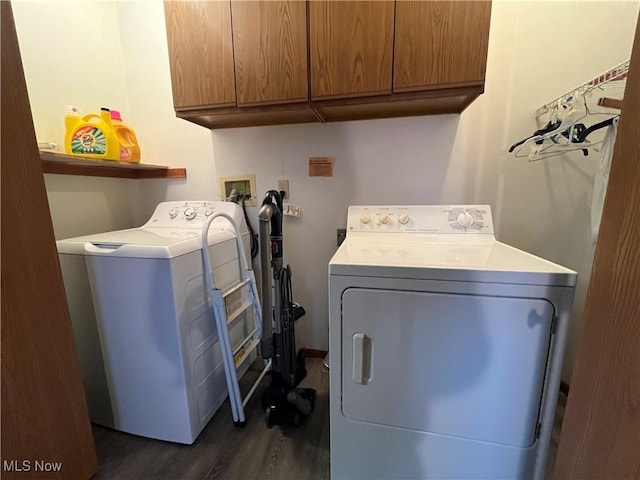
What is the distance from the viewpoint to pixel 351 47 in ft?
4.16

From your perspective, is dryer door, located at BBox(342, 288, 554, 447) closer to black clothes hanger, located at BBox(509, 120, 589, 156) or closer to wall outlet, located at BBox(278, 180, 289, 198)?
black clothes hanger, located at BBox(509, 120, 589, 156)

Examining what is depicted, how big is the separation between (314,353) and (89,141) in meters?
1.98

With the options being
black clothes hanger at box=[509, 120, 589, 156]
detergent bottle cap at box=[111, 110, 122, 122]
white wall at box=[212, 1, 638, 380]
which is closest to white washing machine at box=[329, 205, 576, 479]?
black clothes hanger at box=[509, 120, 589, 156]

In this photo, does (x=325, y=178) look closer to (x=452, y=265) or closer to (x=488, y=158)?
(x=488, y=158)

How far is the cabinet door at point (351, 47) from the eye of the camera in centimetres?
123

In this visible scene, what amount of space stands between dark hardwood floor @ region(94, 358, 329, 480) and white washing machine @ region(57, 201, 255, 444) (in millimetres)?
57

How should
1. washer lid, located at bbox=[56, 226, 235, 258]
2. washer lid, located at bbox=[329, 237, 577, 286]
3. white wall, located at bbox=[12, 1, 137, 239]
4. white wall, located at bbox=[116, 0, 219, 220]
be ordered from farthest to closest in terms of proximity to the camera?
white wall, located at bbox=[116, 0, 219, 220] → white wall, located at bbox=[12, 1, 137, 239] → washer lid, located at bbox=[56, 226, 235, 258] → washer lid, located at bbox=[329, 237, 577, 286]

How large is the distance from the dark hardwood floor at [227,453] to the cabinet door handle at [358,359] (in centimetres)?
58

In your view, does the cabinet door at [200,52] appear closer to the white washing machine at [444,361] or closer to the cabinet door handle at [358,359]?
the white washing machine at [444,361]

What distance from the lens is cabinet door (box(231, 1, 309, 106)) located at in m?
1.29

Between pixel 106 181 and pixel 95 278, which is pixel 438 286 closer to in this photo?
pixel 95 278

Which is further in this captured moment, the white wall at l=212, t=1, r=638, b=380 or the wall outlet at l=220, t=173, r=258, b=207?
the wall outlet at l=220, t=173, r=258, b=207

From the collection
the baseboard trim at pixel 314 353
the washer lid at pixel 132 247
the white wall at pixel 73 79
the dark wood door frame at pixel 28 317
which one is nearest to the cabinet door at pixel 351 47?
the washer lid at pixel 132 247

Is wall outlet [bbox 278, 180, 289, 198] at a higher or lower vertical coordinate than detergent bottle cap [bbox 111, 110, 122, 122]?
lower
